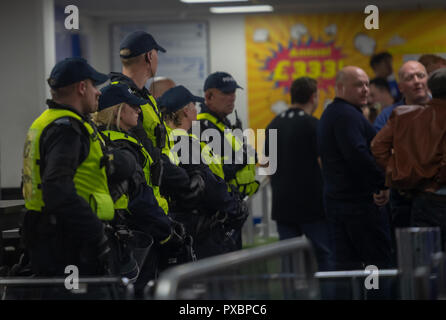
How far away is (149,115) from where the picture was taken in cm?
346

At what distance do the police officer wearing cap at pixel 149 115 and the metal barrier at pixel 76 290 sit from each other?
52.9 inches

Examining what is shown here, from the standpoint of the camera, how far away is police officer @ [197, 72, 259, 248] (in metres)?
4.53

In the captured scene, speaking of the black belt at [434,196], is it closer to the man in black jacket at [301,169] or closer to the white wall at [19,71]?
the man in black jacket at [301,169]

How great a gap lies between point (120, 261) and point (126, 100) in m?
0.67

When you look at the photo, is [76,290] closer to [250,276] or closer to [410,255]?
[250,276]

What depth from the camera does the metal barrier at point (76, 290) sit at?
194cm

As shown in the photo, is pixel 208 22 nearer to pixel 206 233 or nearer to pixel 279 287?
pixel 206 233

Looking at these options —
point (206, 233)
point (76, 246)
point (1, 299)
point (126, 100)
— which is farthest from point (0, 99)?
point (1, 299)

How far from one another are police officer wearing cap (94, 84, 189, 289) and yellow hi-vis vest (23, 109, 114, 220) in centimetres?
25

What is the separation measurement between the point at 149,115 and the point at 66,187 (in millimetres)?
893

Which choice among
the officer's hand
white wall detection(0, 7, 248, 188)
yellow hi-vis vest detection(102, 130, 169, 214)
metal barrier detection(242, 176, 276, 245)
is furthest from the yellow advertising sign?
yellow hi-vis vest detection(102, 130, 169, 214)

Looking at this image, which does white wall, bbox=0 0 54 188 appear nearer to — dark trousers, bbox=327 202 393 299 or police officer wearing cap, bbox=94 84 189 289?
dark trousers, bbox=327 202 393 299

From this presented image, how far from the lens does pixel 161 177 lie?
3521 mm

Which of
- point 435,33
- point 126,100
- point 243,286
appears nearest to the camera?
point 243,286
